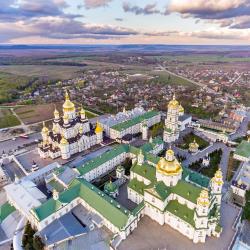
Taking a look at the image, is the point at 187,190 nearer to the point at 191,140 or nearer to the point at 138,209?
the point at 138,209

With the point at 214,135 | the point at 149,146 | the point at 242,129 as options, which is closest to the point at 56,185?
the point at 149,146

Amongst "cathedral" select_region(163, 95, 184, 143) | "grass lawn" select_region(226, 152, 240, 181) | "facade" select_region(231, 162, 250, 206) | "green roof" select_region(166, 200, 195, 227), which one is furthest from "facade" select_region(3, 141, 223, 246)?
"cathedral" select_region(163, 95, 184, 143)

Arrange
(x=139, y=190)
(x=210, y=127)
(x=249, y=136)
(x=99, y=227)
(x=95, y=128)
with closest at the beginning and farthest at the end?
(x=99, y=227)
(x=139, y=190)
(x=95, y=128)
(x=249, y=136)
(x=210, y=127)

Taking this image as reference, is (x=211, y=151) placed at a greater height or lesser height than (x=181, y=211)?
lesser

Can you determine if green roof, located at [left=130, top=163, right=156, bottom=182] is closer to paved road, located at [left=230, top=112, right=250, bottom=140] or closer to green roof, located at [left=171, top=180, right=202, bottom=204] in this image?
green roof, located at [left=171, top=180, right=202, bottom=204]

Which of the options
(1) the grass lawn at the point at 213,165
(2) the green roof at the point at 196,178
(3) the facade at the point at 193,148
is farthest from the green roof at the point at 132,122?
(2) the green roof at the point at 196,178

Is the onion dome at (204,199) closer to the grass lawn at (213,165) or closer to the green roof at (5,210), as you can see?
the grass lawn at (213,165)

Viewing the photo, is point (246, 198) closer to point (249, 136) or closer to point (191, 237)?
point (191, 237)

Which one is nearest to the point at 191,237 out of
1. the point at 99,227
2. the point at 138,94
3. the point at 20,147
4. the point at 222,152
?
the point at 99,227
